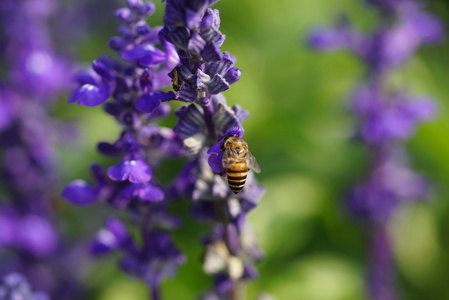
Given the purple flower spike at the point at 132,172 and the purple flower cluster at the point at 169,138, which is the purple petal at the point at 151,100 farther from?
the purple flower spike at the point at 132,172

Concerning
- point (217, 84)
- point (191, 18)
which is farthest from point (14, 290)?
point (191, 18)

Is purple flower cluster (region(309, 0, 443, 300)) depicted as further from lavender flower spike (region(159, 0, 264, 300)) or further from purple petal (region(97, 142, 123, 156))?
purple petal (region(97, 142, 123, 156))

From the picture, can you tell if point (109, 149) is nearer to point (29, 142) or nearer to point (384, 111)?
point (29, 142)

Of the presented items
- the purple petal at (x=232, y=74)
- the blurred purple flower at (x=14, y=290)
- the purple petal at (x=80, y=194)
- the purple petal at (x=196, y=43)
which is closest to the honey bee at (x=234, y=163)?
the purple petal at (x=232, y=74)

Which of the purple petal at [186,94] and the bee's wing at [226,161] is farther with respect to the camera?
the bee's wing at [226,161]

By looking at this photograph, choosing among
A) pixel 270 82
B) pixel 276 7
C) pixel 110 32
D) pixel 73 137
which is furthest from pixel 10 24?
pixel 276 7

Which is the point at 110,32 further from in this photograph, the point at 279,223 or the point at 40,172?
the point at 279,223

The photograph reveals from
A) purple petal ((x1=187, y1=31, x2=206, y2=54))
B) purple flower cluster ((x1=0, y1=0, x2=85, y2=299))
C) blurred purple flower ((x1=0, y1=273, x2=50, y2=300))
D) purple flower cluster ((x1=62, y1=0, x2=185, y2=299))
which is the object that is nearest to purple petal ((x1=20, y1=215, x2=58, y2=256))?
purple flower cluster ((x1=0, y1=0, x2=85, y2=299))
